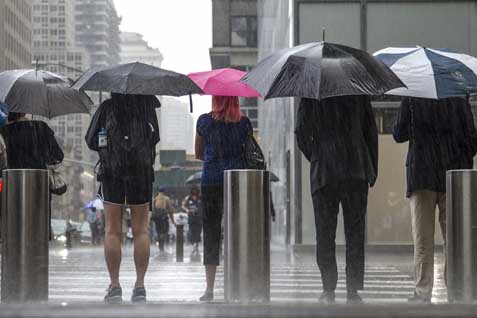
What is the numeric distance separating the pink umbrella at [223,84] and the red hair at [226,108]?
0.13 m

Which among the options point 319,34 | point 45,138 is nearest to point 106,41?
point 319,34

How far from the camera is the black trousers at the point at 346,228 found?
7582 millimetres

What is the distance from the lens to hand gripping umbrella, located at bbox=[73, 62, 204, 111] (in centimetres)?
831

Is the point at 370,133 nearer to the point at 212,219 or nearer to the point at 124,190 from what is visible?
the point at 212,219

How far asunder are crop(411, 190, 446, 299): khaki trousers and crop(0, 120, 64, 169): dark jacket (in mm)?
3374

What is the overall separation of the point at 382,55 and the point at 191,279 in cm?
449

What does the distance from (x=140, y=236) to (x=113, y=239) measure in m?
0.24

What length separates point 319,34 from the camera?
22.9m

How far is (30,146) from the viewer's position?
31.0ft

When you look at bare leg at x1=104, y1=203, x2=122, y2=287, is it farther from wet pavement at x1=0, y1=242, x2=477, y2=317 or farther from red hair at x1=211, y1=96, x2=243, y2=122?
red hair at x1=211, y1=96, x2=243, y2=122

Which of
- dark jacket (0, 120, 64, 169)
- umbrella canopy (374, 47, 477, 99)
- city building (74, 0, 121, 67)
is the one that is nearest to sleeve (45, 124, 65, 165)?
dark jacket (0, 120, 64, 169)

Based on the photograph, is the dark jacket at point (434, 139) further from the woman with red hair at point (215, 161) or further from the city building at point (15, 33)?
the city building at point (15, 33)

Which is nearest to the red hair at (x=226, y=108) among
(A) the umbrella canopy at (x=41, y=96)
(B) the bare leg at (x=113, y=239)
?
(B) the bare leg at (x=113, y=239)

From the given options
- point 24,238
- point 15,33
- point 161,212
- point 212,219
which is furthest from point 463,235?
point 15,33
